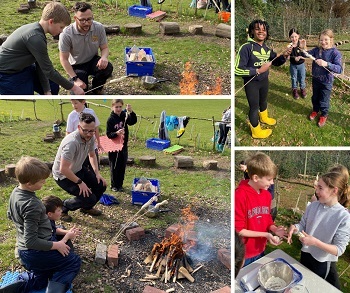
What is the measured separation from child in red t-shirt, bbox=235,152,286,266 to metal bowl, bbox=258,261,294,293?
0.17 meters

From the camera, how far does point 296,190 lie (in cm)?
404

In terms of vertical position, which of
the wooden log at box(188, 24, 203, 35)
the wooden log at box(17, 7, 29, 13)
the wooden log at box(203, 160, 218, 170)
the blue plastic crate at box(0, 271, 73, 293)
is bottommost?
the wooden log at box(203, 160, 218, 170)

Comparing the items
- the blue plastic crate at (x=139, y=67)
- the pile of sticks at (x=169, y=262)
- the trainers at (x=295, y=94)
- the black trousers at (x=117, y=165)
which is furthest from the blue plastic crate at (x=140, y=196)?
the trainers at (x=295, y=94)

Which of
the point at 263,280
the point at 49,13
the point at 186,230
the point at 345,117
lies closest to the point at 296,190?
A: the point at 345,117

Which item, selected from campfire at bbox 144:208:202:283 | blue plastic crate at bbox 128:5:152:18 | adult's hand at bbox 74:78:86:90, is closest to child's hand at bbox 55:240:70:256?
campfire at bbox 144:208:202:283

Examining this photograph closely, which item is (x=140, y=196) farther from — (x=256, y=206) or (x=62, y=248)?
(x=256, y=206)

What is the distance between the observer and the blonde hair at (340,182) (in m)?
2.89

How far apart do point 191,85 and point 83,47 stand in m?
1.19

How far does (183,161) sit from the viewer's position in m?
5.08

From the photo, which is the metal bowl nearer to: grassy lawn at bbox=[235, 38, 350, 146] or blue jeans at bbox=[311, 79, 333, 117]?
grassy lawn at bbox=[235, 38, 350, 146]

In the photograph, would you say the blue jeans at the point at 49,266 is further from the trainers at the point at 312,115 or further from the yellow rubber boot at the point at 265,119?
the trainers at the point at 312,115

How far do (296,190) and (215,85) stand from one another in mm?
1236

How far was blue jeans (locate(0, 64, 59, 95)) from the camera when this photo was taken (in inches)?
128

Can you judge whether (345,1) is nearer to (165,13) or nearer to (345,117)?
(345,117)
